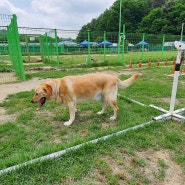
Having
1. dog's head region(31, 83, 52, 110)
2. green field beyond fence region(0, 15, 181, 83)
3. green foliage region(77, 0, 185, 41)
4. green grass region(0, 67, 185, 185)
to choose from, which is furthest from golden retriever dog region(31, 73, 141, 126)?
green foliage region(77, 0, 185, 41)

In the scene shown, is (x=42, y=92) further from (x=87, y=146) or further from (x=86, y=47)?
(x=86, y=47)

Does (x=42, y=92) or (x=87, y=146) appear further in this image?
(x=42, y=92)

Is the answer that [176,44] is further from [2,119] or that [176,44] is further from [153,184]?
[2,119]

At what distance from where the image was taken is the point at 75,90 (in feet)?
11.8

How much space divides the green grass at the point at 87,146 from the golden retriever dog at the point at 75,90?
0.45 meters

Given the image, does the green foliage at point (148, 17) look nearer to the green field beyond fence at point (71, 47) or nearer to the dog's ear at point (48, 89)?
→ the green field beyond fence at point (71, 47)

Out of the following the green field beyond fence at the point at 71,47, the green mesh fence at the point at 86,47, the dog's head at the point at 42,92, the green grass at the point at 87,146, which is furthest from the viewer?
the green mesh fence at the point at 86,47

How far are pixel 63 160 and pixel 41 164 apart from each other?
0.95 ft

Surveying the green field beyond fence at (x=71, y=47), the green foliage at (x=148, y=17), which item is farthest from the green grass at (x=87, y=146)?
the green foliage at (x=148, y=17)

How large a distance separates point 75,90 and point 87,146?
4.12 ft

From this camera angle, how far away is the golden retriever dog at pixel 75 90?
3.54m

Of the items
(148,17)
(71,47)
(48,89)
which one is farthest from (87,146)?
(148,17)

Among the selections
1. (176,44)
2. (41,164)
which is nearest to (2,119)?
(41,164)

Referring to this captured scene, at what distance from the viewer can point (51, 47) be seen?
1416 centimetres
